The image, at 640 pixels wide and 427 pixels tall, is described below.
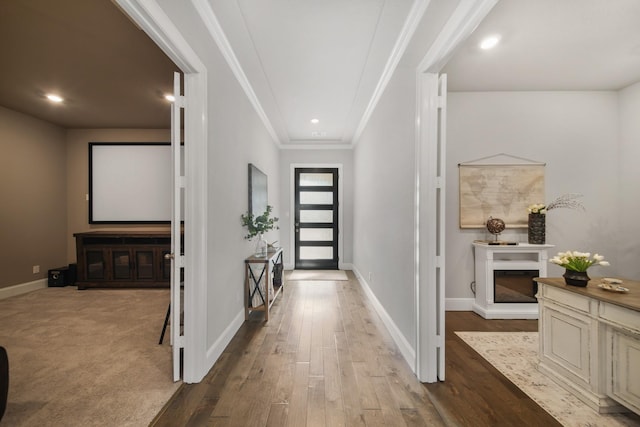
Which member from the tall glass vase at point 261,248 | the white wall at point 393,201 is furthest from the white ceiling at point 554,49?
the tall glass vase at point 261,248

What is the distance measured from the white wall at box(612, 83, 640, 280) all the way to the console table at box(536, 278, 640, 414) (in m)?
2.28

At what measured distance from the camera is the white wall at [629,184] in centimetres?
347

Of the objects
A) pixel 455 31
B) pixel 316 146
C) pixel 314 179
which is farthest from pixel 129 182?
pixel 455 31

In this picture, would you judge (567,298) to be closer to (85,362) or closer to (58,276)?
(85,362)

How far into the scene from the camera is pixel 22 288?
4441 mm

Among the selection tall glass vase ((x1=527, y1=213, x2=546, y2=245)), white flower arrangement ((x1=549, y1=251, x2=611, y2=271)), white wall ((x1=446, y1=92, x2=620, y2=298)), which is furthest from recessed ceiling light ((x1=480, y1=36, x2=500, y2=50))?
tall glass vase ((x1=527, y1=213, x2=546, y2=245))

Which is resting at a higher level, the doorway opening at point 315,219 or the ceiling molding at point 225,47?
the ceiling molding at point 225,47

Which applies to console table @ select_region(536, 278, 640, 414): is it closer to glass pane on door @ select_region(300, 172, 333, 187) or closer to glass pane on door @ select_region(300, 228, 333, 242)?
glass pane on door @ select_region(300, 228, 333, 242)

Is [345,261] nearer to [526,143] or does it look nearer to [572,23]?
[526,143]

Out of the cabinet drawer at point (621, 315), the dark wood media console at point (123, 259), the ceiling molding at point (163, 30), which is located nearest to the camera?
the ceiling molding at point (163, 30)

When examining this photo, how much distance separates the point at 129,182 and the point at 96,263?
152cm

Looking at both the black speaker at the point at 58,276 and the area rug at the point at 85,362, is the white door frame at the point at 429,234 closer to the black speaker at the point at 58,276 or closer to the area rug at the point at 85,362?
the area rug at the point at 85,362

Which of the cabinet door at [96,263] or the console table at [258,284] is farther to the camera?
the cabinet door at [96,263]

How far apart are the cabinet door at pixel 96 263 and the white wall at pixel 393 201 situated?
14.5ft
